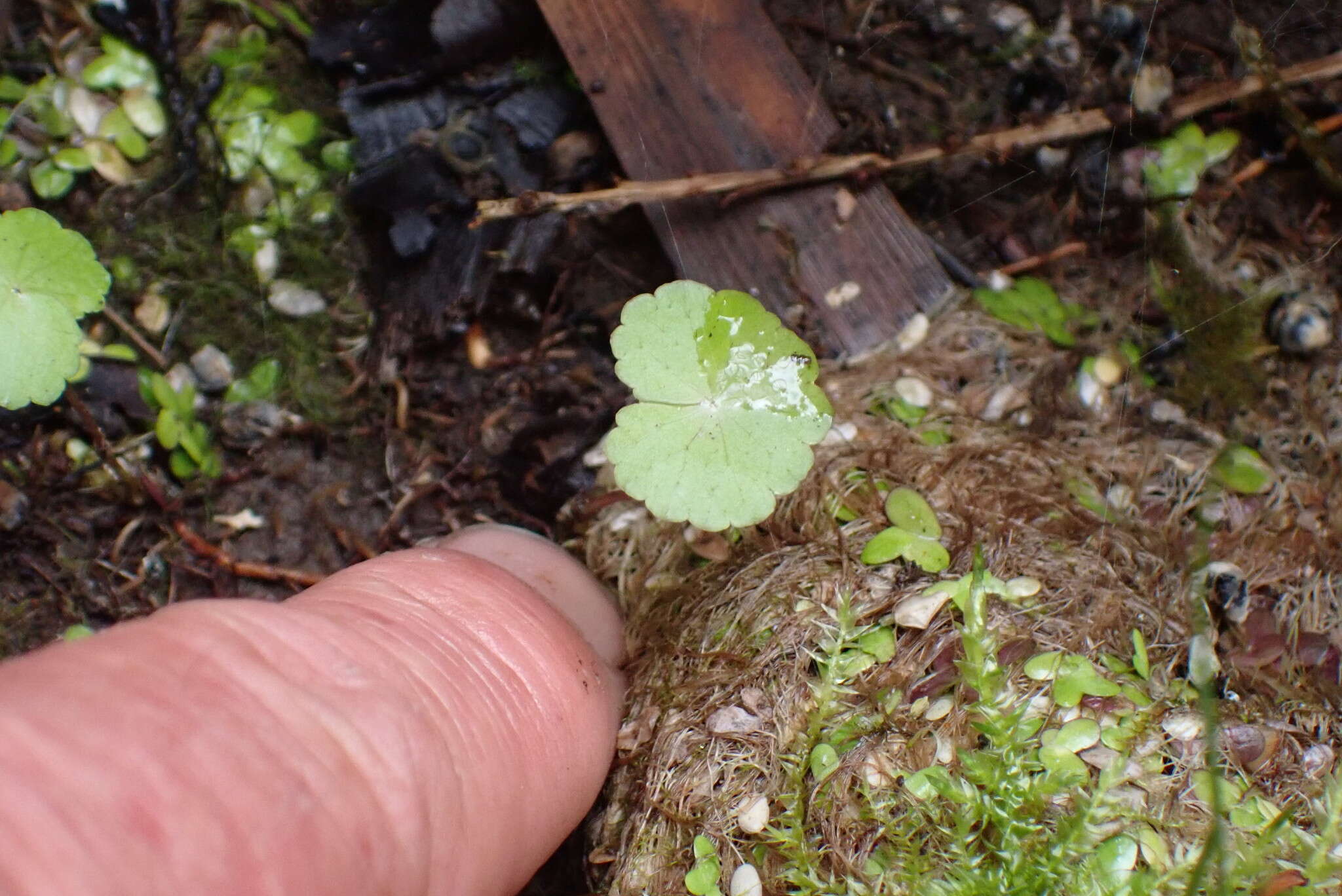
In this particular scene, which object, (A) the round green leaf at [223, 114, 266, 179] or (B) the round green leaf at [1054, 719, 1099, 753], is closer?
(B) the round green leaf at [1054, 719, 1099, 753]

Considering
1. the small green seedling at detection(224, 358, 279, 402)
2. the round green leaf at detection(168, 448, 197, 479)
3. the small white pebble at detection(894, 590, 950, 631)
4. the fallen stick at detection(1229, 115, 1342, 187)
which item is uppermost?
the small green seedling at detection(224, 358, 279, 402)

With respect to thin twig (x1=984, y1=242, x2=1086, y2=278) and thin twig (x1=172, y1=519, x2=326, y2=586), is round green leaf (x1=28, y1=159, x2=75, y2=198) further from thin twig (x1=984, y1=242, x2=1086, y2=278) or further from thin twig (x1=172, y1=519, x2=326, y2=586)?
thin twig (x1=984, y1=242, x2=1086, y2=278)

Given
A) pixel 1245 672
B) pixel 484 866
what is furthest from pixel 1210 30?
pixel 484 866

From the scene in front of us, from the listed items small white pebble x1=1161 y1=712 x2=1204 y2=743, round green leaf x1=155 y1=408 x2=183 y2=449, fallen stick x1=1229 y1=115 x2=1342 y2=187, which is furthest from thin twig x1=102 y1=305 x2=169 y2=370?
fallen stick x1=1229 y1=115 x2=1342 y2=187

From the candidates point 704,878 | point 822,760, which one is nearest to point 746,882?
point 704,878

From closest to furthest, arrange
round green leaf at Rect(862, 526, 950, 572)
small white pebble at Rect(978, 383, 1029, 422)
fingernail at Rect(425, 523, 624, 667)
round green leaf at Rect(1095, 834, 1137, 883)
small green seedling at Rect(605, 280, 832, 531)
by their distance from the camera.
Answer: round green leaf at Rect(1095, 834, 1137, 883) < small green seedling at Rect(605, 280, 832, 531) < round green leaf at Rect(862, 526, 950, 572) < fingernail at Rect(425, 523, 624, 667) < small white pebble at Rect(978, 383, 1029, 422)

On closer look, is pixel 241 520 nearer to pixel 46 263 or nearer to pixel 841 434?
pixel 46 263
